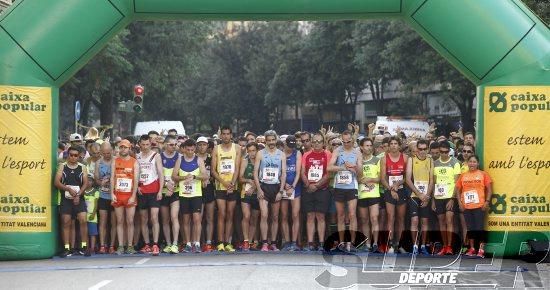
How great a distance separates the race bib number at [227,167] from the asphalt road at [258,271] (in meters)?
1.24

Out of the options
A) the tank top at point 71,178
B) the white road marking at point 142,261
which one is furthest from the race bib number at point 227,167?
the tank top at point 71,178

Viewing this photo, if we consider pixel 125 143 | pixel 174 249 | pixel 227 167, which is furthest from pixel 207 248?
pixel 125 143

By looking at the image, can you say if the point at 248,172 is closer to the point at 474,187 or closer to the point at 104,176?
the point at 104,176

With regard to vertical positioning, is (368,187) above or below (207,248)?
above

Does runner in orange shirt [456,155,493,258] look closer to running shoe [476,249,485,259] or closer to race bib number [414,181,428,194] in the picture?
running shoe [476,249,485,259]

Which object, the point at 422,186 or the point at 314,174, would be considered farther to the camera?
the point at 314,174

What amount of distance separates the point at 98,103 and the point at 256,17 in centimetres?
2942

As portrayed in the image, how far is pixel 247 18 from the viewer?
12297mm

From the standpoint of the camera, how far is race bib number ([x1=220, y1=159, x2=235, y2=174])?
13.2 meters

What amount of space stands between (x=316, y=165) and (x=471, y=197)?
7.55ft

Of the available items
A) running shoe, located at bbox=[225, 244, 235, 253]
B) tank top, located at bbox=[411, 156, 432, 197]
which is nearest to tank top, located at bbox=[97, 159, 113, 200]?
running shoe, located at bbox=[225, 244, 235, 253]

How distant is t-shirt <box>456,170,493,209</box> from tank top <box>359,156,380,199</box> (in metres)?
1.28

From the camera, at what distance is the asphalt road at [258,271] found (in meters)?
9.70

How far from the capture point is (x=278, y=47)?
5953 cm
